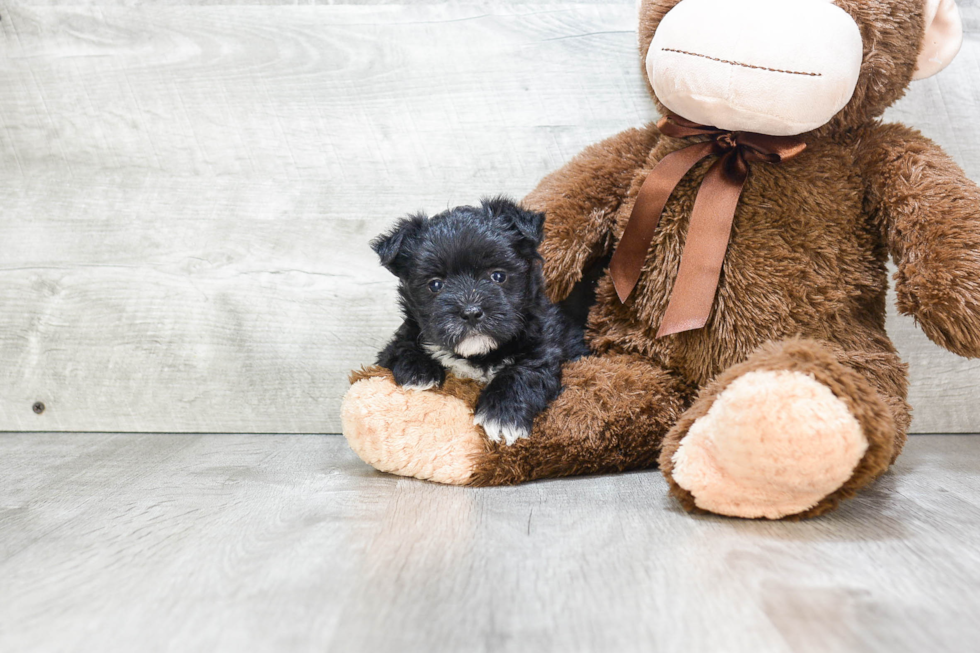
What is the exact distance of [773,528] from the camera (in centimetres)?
125

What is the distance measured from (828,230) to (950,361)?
86 centimetres

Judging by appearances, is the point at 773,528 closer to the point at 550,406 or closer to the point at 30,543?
the point at 550,406

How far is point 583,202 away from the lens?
1816mm

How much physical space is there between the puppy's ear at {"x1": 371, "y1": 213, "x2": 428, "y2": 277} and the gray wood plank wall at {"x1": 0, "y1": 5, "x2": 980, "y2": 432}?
621 mm

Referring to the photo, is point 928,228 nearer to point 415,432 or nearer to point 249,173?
point 415,432

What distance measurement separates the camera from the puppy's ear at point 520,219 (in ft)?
5.17

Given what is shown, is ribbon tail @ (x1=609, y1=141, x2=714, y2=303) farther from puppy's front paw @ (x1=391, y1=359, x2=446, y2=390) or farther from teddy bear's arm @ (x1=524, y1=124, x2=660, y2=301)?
puppy's front paw @ (x1=391, y1=359, x2=446, y2=390)

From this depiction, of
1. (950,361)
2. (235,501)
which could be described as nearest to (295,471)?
(235,501)

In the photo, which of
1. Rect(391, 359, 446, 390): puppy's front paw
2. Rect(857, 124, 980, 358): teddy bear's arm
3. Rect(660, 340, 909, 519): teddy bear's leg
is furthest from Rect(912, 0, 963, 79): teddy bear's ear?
Rect(391, 359, 446, 390): puppy's front paw

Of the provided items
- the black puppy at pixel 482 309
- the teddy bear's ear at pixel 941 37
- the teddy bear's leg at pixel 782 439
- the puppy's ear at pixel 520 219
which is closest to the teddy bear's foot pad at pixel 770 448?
the teddy bear's leg at pixel 782 439

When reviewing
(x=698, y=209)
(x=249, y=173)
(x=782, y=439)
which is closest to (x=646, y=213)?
(x=698, y=209)

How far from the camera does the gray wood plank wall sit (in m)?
2.16

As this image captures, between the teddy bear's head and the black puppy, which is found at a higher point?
the teddy bear's head

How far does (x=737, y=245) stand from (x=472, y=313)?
0.60 metres
